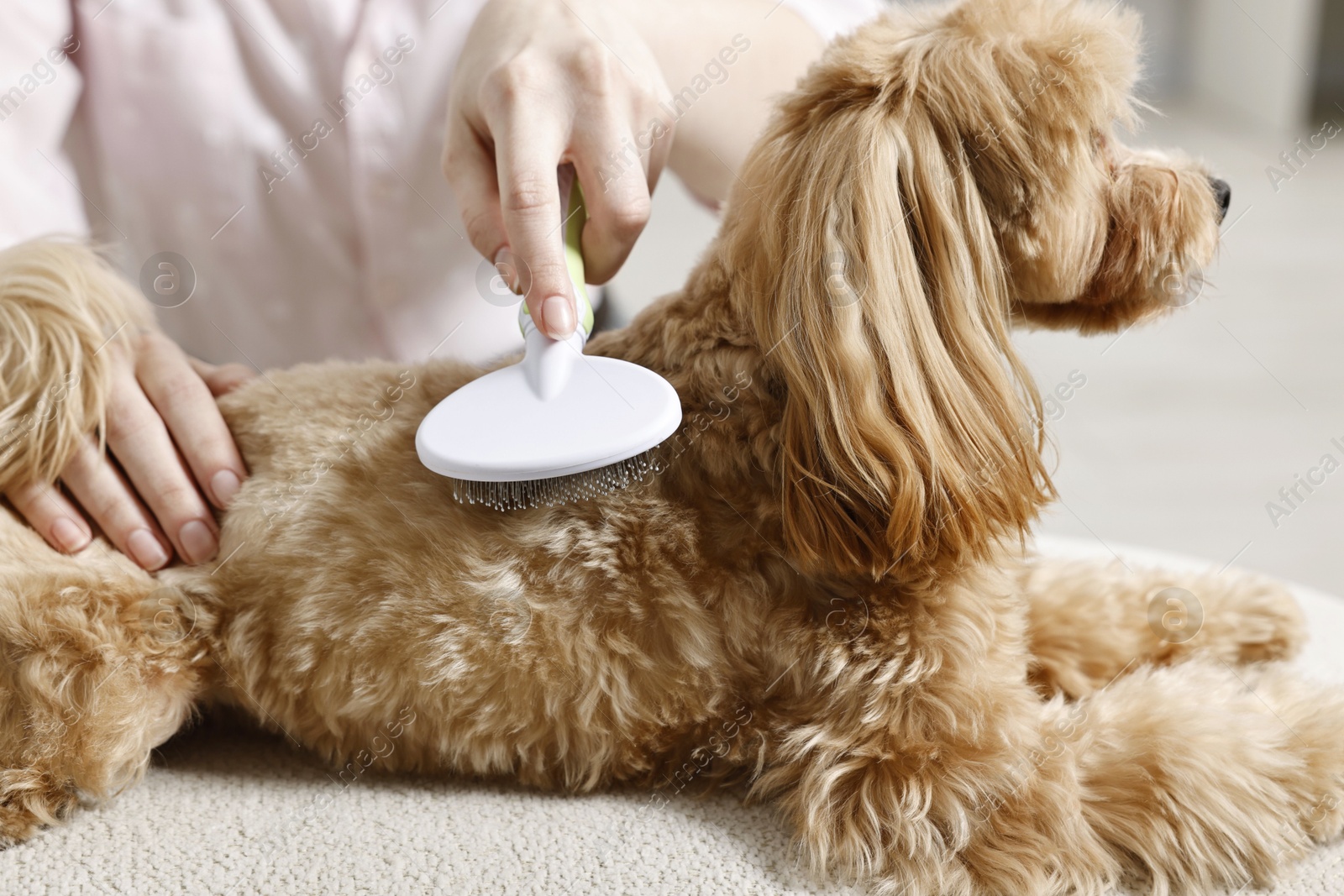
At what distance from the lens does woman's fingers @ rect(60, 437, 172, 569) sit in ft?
3.15

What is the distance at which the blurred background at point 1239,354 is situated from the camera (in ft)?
8.45

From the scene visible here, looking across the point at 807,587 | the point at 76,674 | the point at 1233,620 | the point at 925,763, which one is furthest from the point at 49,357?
the point at 1233,620

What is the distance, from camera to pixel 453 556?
89cm

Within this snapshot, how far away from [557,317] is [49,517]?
0.48 metres

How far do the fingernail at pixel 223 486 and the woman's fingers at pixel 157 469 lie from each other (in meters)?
0.02

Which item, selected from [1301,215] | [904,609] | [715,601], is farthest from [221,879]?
[1301,215]

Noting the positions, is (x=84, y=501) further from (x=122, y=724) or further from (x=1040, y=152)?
(x=1040, y=152)

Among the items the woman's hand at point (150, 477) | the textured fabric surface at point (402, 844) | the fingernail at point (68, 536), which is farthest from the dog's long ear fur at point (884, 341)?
the fingernail at point (68, 536)

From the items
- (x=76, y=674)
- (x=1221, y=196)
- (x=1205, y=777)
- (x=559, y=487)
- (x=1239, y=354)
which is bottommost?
(x=1239, y=354)

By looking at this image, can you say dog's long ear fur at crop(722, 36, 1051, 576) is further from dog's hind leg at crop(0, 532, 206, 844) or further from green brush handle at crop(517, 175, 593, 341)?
dog's hind leg at crop(0, 532, 206, 844)

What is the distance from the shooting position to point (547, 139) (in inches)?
38.1

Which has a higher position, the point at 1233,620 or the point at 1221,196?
the point at 1221,196

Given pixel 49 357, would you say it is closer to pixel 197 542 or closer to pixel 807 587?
pixel 197 542

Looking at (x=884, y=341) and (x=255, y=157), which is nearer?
(x=884, y=341)
